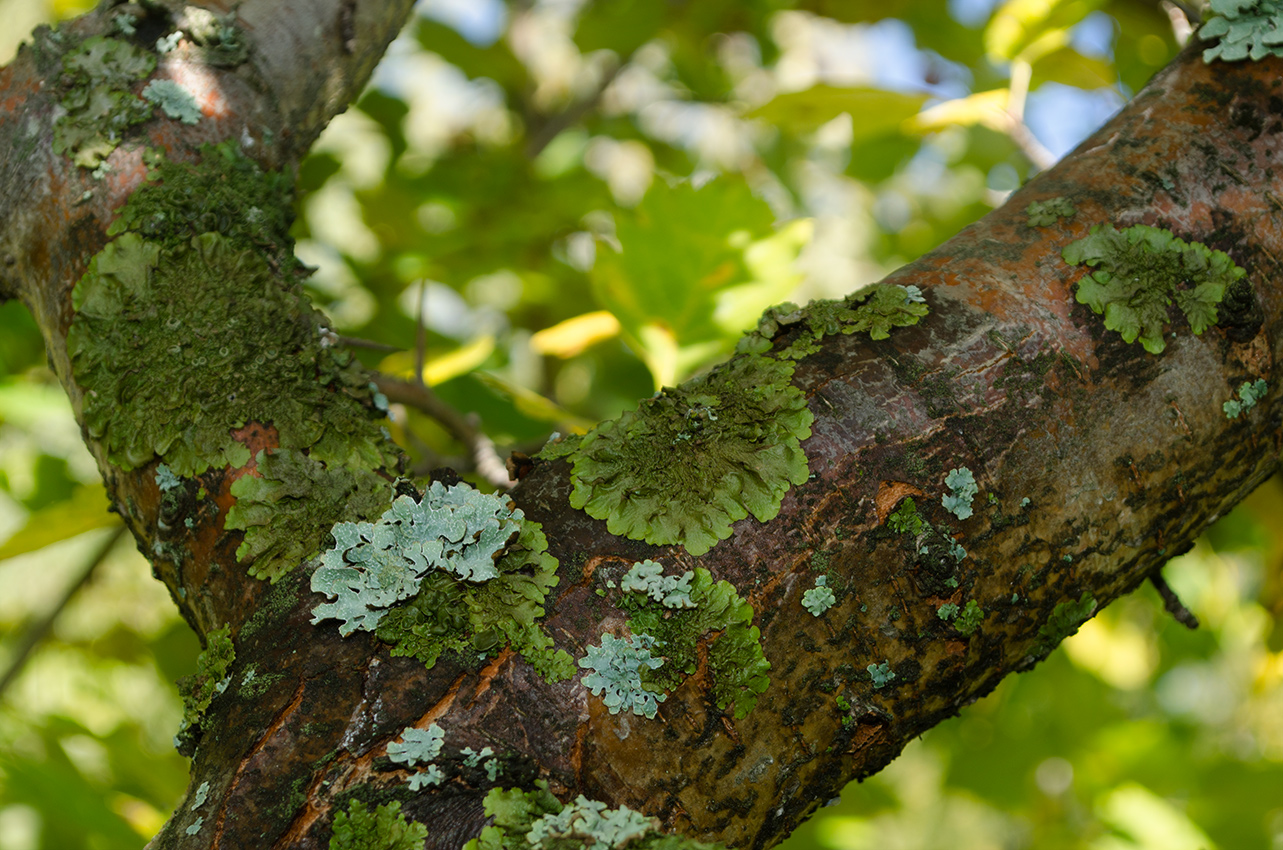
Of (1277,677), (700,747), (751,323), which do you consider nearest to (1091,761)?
(1277,677)

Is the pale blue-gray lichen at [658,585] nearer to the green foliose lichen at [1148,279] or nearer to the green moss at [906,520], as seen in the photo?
the green moss at [906,520]

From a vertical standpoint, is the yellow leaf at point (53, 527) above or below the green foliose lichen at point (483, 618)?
below

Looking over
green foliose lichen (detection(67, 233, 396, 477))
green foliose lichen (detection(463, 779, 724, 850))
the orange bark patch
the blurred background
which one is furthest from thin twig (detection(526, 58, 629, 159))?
green foliose lichen (detection(463, 779, 724, 850))

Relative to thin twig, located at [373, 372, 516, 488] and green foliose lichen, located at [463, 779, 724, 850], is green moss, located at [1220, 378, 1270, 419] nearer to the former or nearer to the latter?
green foliose lichen, located at [463, 779, 724, 850]

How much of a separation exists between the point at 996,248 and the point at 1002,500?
0.28 meters

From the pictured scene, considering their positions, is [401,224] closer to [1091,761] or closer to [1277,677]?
[1091,761]

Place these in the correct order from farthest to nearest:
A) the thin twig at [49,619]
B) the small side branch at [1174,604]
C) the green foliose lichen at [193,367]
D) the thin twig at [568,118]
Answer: the thin twig at [568,118], the thin twig at [49,619], the small side branch at [1174,604], the green foliose lichen at [193,367]

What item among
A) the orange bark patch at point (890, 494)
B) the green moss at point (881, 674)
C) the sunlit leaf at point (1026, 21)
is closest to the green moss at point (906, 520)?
the orange bark patch at point (890, 494)

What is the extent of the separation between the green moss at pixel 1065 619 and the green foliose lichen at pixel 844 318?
0.31m

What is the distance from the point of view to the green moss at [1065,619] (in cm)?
83

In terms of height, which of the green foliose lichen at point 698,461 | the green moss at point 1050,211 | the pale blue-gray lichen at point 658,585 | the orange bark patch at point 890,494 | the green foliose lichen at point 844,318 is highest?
the green moss at point 1050,211

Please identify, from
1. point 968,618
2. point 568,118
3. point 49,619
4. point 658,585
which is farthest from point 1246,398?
point 49,619

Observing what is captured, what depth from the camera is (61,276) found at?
2.98ft

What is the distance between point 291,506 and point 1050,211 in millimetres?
821
